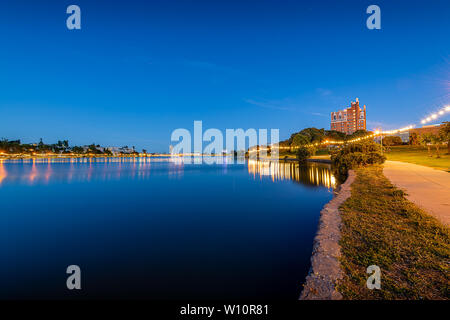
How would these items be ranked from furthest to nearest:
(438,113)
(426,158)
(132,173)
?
(132,173), (426,158), (438,113)

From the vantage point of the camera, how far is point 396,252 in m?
5.53

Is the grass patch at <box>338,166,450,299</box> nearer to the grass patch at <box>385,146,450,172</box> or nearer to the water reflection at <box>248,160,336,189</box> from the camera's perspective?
the water reflection at <box>248,160,336,189</box>

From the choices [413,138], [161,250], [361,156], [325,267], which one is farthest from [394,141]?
[161,250]

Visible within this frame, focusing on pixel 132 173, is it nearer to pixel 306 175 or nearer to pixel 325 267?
pixel 306 175

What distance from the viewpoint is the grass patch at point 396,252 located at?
4191mm

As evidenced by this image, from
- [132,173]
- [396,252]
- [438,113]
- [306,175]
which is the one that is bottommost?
[132,173]

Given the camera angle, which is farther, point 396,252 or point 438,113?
point 438,113

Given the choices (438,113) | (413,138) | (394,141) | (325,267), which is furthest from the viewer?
(394,141)

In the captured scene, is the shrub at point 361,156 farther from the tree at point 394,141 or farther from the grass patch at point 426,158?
the tree at point 394,141

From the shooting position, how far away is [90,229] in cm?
1140

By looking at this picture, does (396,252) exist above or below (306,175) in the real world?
above

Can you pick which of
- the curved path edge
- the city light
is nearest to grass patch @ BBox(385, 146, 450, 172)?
the city light

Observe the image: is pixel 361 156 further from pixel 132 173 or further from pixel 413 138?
pixel 413 138

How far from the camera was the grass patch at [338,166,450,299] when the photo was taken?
13.8 ft
